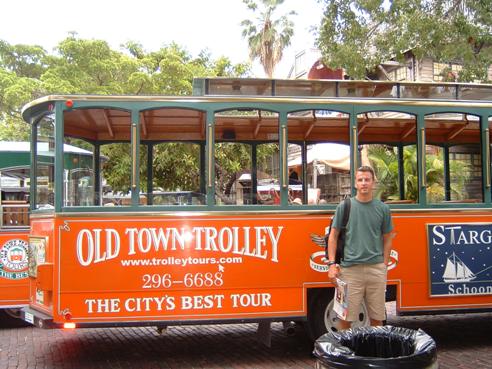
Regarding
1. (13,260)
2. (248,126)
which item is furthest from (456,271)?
(13,260)

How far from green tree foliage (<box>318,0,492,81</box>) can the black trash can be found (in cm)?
800

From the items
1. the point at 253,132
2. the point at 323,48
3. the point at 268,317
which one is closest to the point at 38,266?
the point at 268,317

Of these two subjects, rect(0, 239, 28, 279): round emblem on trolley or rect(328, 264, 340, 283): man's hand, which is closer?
rect(328, 264, 340, 283): man's hand

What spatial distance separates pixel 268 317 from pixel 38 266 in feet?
7.89

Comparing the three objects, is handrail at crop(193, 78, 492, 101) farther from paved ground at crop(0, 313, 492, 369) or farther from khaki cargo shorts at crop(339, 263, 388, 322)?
paved ground at crop(0, 313, 492, 369)

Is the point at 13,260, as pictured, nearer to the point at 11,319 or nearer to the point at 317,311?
the point at 11,319

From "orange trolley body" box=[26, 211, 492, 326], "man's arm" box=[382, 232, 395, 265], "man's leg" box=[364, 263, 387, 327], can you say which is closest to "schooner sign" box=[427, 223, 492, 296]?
"orange trolley body" box=[26, 211, 492, 326]

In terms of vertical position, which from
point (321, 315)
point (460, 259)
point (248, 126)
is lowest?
point (321, 315)

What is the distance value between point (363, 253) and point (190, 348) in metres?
2.75

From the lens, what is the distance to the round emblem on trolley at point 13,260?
7.95m

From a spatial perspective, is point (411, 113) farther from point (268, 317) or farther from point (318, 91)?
point (268, 317)

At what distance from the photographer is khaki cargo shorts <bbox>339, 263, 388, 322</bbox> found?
5.21 metres

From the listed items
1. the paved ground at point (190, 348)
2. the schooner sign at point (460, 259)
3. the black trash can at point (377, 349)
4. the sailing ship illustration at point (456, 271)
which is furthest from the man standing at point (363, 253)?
the black trash can at point (377, 349)

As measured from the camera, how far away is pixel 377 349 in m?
3.44
